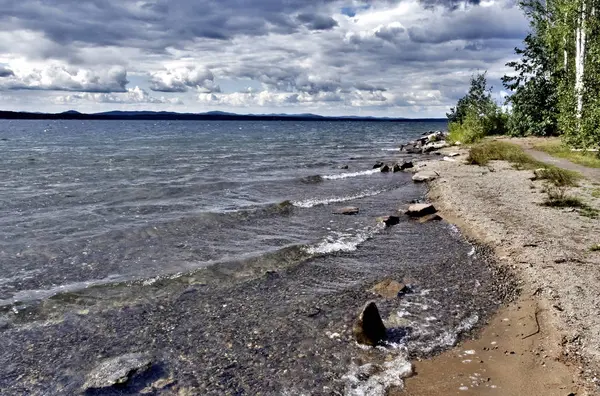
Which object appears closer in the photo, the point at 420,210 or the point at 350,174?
the point at 420,210

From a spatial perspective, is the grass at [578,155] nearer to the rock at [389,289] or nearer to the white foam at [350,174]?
the white foam at [350,174]

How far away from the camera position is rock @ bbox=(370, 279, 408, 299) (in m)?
10.6

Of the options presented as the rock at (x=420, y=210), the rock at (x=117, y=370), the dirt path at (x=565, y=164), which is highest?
the dirt path at (x=565, y=164)

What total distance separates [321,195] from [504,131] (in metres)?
46.7

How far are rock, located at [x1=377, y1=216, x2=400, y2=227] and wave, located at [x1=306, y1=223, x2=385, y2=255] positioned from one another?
22 centimetres

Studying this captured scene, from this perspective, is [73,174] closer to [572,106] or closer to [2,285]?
[2,285]

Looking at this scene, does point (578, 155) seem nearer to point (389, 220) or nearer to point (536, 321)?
point (389, 220)

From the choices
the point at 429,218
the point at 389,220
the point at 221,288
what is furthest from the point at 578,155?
the point at 221,288

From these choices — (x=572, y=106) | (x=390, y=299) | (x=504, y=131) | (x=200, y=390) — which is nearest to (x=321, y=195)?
(x=390, y=299)

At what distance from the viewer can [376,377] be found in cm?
731

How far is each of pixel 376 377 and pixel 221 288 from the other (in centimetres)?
517

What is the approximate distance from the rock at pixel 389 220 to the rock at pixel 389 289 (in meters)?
6.48

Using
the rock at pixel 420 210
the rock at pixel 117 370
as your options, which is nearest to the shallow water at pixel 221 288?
the rock at pixel 117 370

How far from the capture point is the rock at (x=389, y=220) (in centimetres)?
1758
